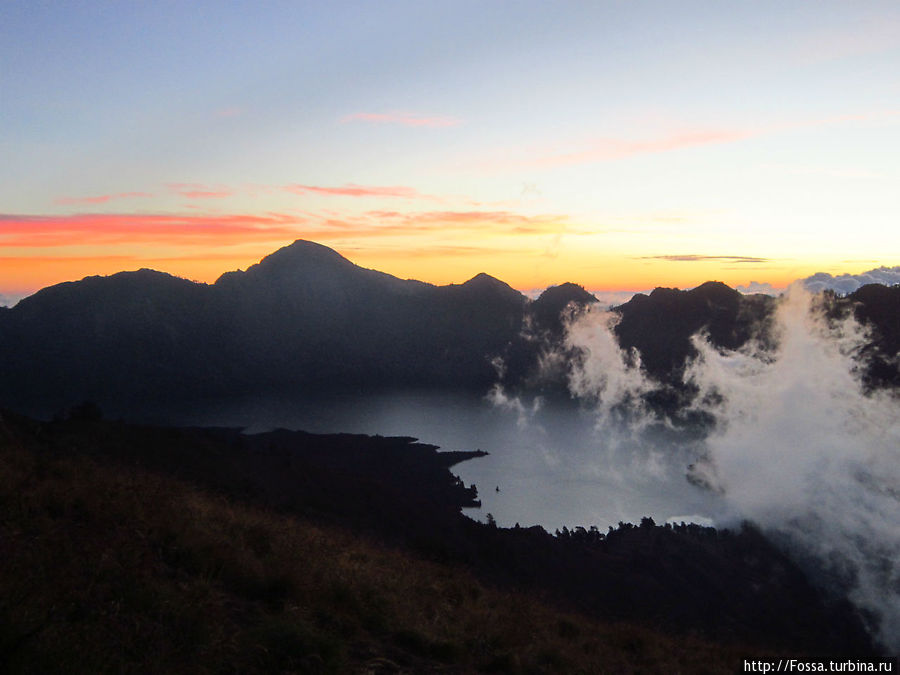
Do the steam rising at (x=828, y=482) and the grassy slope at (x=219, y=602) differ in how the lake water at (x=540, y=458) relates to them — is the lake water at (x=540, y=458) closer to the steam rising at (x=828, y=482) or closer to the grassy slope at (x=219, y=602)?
the steam rising at (x=828, y=482)

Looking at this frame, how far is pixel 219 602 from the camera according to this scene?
6.53 m

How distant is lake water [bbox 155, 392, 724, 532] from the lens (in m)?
101

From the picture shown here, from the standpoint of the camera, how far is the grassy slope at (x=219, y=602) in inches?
206

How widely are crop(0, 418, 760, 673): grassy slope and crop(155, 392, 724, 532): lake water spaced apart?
266 feet

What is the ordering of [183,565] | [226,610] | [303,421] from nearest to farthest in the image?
[226,610] < [183,565] < [303,421]

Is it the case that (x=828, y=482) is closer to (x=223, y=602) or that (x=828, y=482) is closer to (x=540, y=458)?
(x=540, y=458)

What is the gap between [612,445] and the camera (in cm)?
15775

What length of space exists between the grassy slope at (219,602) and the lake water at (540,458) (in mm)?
81049

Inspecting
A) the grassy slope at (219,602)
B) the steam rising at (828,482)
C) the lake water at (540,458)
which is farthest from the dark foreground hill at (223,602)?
the steam rising at (828,482)

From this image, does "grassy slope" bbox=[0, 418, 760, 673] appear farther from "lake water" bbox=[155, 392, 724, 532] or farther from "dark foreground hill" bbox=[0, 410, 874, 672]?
"lake water" bbox=[155, 392, 724, 532]

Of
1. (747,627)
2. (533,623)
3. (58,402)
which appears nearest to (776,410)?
(747,627)

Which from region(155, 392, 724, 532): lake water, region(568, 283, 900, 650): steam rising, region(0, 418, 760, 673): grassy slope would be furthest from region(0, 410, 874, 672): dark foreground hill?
region(568, 283, 900, 650): steam rising

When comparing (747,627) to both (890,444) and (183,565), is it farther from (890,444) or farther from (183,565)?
(890,444)

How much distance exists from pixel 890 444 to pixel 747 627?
138 m
